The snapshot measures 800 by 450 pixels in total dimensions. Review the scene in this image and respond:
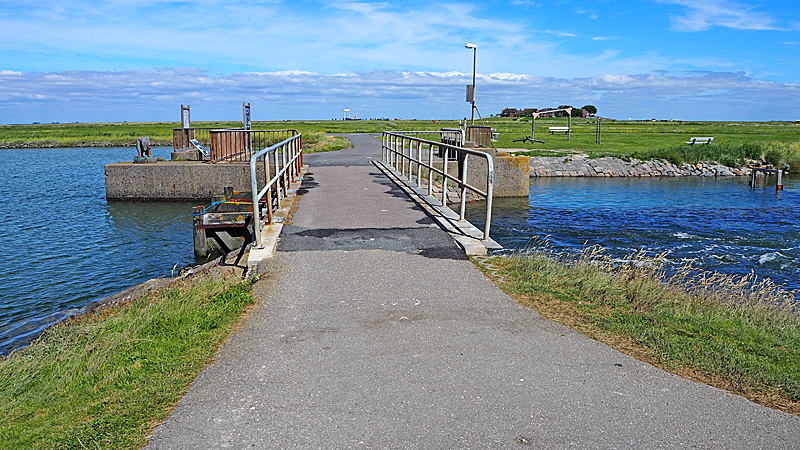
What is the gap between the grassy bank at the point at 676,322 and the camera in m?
4.61

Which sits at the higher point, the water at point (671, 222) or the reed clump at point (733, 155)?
the reed clump at point (733, 155)

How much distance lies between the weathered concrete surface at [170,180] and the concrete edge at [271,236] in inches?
392

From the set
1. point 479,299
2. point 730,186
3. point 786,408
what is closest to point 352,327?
point 479,299

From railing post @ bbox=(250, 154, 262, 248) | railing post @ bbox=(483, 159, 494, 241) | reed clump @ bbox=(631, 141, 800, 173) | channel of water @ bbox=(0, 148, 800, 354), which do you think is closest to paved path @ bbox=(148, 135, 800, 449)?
railing post @ bbox=(250, 154, 262, 248)

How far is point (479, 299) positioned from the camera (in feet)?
21.2

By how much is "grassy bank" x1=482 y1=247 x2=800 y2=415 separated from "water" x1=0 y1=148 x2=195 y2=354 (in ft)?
22.7

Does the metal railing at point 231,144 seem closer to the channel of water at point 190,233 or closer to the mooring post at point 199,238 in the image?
the channel of water at point 190,233

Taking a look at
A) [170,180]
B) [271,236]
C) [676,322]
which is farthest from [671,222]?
[170,180]

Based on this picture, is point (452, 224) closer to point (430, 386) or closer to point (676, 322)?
point (676, 322)

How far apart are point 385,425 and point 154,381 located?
5.83 feet

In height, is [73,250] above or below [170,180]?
below

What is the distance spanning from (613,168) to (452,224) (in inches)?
1096

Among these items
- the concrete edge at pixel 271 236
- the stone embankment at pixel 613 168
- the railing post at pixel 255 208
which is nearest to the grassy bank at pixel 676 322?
the concrete edge at pixel 271 236

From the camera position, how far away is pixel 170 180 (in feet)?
75.0
